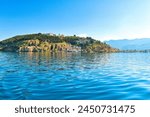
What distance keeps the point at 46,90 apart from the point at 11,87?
4.45 m

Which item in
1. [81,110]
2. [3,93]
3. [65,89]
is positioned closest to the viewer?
[81,110]

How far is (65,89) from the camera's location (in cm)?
2648

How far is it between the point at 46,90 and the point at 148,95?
9768 millimetres

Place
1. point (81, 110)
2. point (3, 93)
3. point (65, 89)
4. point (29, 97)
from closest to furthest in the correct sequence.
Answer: point (81, 110) → point (29, 97) → point (3, 93) → point (65, 89)

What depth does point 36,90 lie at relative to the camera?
25922mm

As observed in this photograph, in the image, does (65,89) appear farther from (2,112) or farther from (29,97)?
(2,112)

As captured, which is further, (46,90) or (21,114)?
(46,90)

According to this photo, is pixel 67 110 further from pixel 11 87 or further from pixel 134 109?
pixel 11 87

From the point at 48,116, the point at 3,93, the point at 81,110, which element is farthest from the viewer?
the point at 3,93

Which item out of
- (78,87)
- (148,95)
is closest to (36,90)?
(78,87)

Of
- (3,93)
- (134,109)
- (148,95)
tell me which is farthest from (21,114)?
(148,95)

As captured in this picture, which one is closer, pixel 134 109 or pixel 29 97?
pixel 134 109

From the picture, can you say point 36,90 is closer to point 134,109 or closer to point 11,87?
point 11,87

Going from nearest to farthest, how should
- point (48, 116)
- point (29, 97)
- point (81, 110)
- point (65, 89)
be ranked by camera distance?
point (48, 116)
point (81, 110)
point (29, 97)
point (65, 89)
